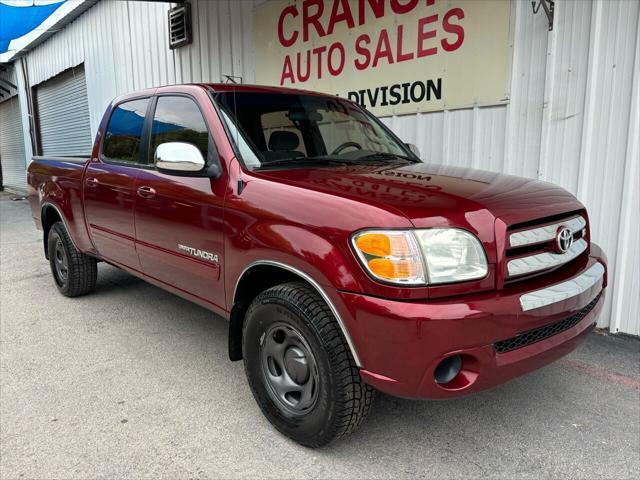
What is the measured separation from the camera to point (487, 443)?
99.7 inches

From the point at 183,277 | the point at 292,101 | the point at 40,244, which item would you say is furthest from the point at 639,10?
the point at 40,244

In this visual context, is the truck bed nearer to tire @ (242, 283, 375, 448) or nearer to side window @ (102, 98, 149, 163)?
side window @ (102, 98, 149, 163)

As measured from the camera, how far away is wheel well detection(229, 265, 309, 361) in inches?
102

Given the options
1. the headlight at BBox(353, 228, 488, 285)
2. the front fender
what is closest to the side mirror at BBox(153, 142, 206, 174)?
the front fender

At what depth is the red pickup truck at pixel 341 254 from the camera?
1993mm

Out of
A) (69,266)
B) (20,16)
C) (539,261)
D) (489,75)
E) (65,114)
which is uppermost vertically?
(20,16)

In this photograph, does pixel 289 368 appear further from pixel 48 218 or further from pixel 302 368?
pixel 48 218

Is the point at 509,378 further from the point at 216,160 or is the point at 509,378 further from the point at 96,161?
the point at 96,161

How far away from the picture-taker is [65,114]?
14438 mm

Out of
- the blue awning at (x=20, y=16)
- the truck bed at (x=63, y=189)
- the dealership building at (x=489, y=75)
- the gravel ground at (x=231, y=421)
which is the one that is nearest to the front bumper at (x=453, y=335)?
the gravel ground at (x=231, y=421)

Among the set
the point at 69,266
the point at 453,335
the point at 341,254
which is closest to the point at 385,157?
the point at 341,254

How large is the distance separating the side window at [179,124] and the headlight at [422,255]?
1.37 meters

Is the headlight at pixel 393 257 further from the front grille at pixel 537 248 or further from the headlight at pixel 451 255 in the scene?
the front grille at pixel 537 248

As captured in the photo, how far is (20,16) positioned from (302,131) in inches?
351
